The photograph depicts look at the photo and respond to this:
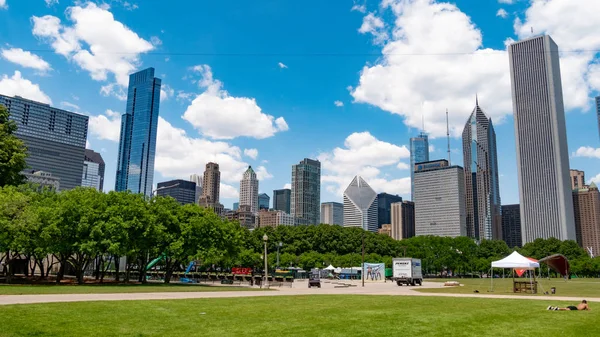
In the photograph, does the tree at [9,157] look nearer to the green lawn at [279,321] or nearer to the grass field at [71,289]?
the grass field at [71,289]

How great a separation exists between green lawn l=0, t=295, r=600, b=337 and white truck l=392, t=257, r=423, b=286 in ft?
129

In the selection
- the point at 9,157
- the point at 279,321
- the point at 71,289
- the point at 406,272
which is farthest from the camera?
the point at 406,272

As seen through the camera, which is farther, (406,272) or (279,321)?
(406,272)

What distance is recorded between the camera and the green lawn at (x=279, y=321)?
15.1m

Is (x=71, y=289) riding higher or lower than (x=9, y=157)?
lower

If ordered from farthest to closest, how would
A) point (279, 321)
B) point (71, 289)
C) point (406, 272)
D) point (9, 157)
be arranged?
point (406, 272), point (9, 157), point (71, 289), point (279, 321)

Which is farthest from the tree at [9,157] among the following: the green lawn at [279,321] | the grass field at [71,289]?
the green lawn at [279,321]

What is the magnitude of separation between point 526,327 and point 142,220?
3513 centimetres

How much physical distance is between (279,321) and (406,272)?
1879 inches

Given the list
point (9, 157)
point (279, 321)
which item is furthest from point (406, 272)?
point (279, 321)

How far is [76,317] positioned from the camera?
57.9 ft

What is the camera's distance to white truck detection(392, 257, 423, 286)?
6194cm

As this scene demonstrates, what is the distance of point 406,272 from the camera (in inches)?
2463

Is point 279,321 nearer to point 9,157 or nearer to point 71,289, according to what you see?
point 71,289
